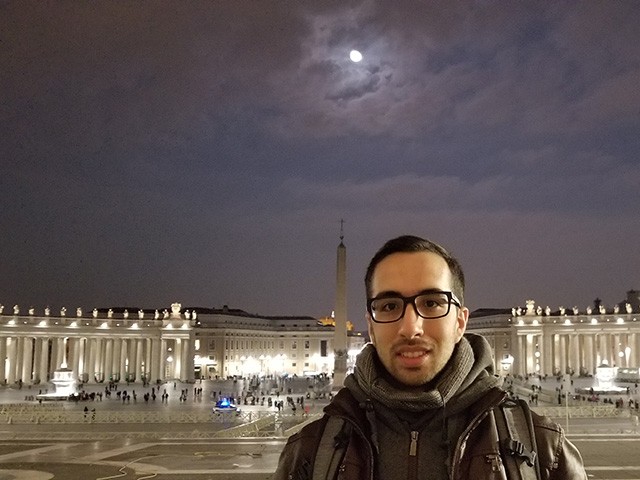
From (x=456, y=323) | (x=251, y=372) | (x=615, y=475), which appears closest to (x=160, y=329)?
(x=251, y=372)

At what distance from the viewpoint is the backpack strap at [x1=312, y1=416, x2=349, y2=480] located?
144 inches

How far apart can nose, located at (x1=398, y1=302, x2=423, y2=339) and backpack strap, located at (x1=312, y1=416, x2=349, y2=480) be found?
0.58 metres

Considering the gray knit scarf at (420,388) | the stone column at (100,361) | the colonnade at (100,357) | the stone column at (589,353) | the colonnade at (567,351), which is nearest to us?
the gray knit scarf at (420,388)

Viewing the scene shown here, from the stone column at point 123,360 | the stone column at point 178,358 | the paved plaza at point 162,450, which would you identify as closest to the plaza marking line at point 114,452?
the paved plaza at point 162,450

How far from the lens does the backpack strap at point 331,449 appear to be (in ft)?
12.0

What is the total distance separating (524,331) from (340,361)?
77.2 meters

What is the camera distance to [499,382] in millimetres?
3865

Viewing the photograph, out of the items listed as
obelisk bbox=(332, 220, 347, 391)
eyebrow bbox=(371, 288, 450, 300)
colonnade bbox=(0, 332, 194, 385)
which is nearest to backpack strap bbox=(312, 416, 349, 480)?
eyebrow bbox=(371, 288, 450, 300)

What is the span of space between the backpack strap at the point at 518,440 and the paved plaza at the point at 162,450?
2713cm

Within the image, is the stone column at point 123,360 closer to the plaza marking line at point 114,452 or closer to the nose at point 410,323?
the plaza marking line at point 114,452

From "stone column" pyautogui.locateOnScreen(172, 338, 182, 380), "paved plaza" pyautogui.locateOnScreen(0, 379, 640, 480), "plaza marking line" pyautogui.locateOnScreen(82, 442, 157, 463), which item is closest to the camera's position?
"paved plaza" pyautogui.locateOnScreen(0, 379, 640, 480)

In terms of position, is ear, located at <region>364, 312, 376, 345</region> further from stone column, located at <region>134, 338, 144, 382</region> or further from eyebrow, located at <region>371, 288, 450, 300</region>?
stone column, located at <region>134, 338, 144, 382</region>

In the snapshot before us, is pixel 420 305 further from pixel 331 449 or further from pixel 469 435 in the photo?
pixel 331 449

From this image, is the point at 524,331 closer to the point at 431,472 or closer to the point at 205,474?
the point at 205,474
